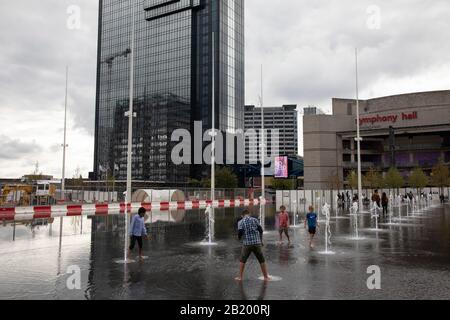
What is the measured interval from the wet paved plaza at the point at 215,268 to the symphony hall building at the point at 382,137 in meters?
74.2

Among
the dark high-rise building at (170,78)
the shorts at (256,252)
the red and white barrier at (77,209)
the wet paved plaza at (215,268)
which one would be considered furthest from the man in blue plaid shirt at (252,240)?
the dark high-rise building at (170,78)

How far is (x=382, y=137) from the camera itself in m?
94.6

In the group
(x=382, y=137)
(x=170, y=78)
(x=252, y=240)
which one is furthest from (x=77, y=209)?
(x=382, y=137)

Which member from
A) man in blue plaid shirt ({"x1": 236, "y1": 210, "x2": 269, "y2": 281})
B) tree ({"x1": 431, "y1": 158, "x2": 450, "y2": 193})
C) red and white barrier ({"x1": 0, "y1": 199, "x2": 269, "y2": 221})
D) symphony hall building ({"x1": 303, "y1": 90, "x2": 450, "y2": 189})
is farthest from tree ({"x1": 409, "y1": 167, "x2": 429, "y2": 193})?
man in blue plaid shirt ({"x1": 236, "y1": 210, "x2": 269, "y2": 281})

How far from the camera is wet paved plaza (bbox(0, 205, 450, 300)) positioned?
8.38 meters

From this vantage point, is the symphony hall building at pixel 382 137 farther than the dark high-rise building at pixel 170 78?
No

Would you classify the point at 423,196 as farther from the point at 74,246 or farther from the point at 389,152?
the point at 74,246

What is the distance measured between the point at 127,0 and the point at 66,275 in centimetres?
11890

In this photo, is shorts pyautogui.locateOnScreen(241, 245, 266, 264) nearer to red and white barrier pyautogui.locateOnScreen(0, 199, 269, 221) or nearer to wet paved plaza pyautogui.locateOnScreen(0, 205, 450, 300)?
wet paved plaza pyautogui.locateOnScreen(0, 205, 450, 300)

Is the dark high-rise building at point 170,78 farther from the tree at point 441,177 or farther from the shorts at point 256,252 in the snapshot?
the shorts at point 256,252

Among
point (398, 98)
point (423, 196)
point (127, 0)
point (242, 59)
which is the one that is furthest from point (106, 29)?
point (423, 196)

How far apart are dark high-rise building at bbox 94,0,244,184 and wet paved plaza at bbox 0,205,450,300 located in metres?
79.5

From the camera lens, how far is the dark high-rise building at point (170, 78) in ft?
316

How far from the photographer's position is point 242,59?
98562mm
